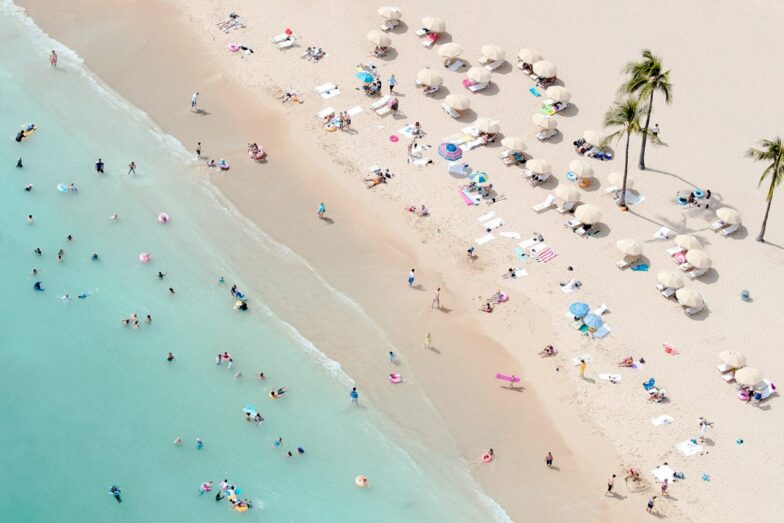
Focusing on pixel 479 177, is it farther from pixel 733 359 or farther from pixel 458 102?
pixel 733 359

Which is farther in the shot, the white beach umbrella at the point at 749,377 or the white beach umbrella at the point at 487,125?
the white beach umbrella at the point at 487,125

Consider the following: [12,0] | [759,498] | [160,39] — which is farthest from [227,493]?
[12,0]

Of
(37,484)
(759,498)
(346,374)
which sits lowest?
(37,484)

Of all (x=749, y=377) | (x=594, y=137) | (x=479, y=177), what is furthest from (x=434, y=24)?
(x=749, y=377)

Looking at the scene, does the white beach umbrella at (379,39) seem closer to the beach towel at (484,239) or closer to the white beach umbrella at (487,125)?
the white beach umbrella at (487,125)

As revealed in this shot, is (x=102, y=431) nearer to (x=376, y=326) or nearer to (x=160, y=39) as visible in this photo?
(x=376, y=326)

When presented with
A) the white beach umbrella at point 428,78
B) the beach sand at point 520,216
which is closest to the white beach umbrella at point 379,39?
the beach sand at point 520,216
